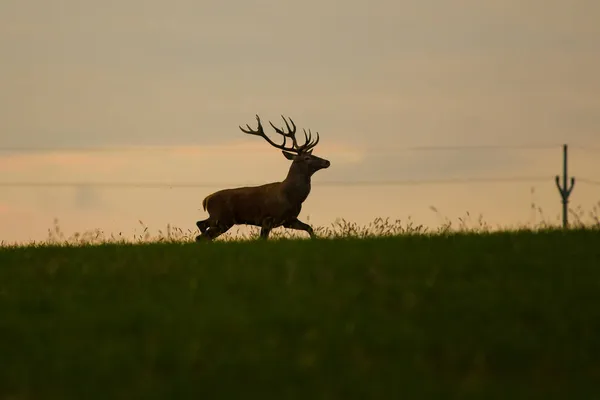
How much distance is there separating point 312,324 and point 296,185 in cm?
1237

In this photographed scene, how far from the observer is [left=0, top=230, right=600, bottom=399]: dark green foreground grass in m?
8.30

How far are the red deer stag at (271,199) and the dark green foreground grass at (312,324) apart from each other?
840 cm

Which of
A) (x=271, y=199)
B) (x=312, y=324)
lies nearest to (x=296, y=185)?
(x=271, y=199)

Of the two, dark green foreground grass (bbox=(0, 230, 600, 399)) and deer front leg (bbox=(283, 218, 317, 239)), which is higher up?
deer front leg (bbox=(283, 218, 317, 239))

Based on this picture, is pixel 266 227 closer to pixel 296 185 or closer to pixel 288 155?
pixel 296 185

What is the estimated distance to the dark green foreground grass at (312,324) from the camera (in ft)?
27.2

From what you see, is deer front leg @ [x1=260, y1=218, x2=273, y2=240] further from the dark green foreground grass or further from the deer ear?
the dark green foreground grass

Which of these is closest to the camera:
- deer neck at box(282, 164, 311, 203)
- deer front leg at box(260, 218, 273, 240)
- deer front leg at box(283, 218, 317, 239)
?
deer front leg at box(260, 218, 273, 240)

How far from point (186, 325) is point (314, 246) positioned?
3863mm

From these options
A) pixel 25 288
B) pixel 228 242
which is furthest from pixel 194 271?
pixel 228 242

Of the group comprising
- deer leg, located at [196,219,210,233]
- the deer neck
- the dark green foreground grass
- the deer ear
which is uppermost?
the deer ear

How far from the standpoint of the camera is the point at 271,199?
2180 centimetres

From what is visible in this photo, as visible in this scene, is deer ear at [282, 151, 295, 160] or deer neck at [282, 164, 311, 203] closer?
deer neck at [282, 164, 311, 203]

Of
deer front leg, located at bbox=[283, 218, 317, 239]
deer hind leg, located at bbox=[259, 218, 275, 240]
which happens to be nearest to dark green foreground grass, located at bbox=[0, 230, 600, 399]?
deer hind leg, located at bbox=[259, 218, 275, 240]
